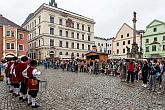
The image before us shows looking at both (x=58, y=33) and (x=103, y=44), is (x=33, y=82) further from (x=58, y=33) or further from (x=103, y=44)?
(x=103, y=44)

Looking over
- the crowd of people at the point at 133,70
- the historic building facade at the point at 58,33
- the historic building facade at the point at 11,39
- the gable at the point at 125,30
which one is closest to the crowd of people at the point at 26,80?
the crowd of people at the point at 133,70

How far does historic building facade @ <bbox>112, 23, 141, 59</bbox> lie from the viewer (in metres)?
68.5

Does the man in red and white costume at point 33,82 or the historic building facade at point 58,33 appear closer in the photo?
the man in red and white costume at point 33,82

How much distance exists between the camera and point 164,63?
14594 millimetres

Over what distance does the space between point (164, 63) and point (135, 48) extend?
19573 mm

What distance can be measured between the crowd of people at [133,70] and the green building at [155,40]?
28.8m

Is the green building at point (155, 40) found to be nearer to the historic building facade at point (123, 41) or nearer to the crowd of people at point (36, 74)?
the historic building facade at point (123, 41)

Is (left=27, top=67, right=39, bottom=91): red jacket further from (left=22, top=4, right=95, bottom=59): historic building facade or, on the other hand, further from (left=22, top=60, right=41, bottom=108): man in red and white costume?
(left=22, top=4, right=95, bottom=59): historic building facade

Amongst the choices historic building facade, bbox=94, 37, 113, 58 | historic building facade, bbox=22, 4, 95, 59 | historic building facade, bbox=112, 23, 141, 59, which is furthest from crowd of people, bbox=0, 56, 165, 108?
historic building facade, bbox=94, 37, 113, 58

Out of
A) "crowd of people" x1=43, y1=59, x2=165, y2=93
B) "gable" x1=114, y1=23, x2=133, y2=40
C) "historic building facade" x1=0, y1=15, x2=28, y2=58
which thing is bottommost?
"crowd of people" x1=43, y1=59, x2=165, y2=93

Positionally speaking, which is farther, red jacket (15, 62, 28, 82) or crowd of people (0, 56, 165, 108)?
red jacket (15, 62, 28, 82)

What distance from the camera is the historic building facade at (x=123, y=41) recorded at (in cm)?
6849

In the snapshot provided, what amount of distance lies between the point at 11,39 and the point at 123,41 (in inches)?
1353

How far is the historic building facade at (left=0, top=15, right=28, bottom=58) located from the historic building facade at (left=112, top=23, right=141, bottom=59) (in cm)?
2992
